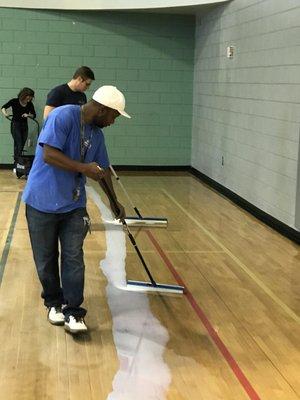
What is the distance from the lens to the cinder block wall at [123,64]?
9953mm

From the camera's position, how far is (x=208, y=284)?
4527 millimetres

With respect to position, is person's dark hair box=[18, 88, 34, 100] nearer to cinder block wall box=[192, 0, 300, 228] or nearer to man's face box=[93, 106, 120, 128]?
cinder block wall box=[192, 0, 300, 228]

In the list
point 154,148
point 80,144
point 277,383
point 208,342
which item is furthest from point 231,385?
point 154,148

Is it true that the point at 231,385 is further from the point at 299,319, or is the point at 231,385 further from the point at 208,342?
the point at 299,319

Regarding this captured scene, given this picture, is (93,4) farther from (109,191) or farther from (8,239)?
(109,191)

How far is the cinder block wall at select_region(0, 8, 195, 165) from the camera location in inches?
392

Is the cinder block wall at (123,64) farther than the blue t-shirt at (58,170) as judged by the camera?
Yes

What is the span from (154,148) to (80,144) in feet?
23.6

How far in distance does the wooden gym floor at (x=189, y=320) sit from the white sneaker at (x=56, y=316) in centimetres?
4

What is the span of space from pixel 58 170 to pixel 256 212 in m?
4.13

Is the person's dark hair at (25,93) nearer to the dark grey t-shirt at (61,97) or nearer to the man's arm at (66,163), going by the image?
the dark grey t-shirt at (61,97)

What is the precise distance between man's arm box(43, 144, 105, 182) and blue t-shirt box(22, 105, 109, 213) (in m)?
0.04

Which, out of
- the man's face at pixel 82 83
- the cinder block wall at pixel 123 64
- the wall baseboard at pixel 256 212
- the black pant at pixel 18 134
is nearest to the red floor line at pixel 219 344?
the wall baseboard at pixel 256 212

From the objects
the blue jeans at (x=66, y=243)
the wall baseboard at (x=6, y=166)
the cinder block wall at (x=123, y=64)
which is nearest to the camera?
the blue jeans at (x=66, y=243)
